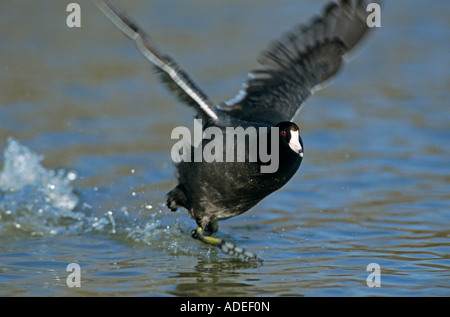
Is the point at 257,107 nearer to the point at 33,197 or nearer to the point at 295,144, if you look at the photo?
the point at 295,144

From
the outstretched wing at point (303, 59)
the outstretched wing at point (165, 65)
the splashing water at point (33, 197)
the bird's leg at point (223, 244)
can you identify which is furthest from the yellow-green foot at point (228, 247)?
the splashing water at point (33, 197)

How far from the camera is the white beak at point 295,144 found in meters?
4.99

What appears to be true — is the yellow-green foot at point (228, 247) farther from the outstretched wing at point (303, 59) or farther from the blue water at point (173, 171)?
the outstretched wing at point (303, 59)

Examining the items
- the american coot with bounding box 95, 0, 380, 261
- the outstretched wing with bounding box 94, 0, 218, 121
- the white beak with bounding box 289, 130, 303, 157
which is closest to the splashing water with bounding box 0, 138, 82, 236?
the american coot with bounding box 95, 0, 380, 261

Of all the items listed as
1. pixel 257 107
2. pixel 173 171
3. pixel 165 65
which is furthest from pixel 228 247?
pixel 165 65

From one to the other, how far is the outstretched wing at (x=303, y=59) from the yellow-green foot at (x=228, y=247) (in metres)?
1.04

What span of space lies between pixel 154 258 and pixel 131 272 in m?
0.39

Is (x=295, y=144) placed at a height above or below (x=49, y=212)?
above

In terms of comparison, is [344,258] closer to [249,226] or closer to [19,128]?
[249,226]

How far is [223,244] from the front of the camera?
5555 millimetres

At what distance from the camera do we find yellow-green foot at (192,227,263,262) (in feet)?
17.9

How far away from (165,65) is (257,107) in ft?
4.12

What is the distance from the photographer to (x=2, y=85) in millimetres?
10711

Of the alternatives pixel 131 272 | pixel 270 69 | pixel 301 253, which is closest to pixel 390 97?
pixel 270 69
